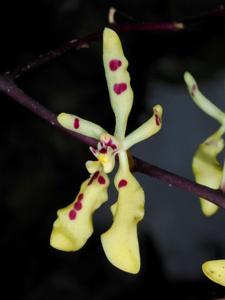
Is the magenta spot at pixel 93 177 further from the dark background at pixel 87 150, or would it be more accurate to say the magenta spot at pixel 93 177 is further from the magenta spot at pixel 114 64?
the dark background at pixel 87 150

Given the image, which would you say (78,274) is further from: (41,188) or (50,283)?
(41,188)

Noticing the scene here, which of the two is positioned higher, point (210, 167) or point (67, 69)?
point (210, 167)

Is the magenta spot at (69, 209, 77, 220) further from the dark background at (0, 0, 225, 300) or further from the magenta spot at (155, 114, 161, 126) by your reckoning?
the dark background at (0, 0, 225, 300)

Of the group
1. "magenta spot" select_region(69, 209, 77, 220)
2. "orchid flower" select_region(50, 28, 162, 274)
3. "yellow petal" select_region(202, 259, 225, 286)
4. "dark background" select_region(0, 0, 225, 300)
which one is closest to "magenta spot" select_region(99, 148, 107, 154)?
"orchid flower" select_region(50, 28, 162, 274)

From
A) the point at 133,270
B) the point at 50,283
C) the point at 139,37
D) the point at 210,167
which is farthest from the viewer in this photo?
the point at 139,37

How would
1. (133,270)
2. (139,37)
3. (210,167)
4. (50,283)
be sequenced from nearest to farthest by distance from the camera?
(133,270) → (210,167) → (50,283) → (139,37)

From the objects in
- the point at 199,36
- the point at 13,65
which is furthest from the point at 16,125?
the point at 199,36

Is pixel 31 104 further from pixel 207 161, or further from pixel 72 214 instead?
pixel 207 161
